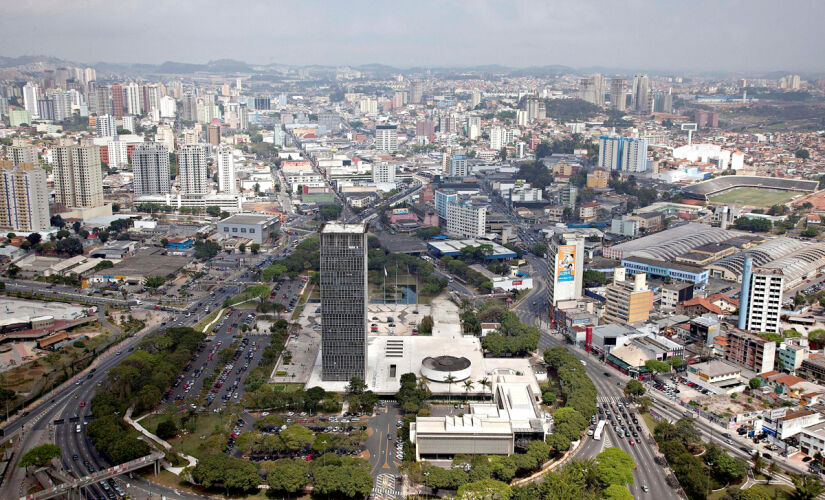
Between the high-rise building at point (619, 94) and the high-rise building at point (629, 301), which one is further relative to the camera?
the high-rise building at point (619, 94)

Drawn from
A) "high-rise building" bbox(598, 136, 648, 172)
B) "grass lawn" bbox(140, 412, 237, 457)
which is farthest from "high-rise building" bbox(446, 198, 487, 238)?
"high-rise building" bbox(598, 136, 648, 172)

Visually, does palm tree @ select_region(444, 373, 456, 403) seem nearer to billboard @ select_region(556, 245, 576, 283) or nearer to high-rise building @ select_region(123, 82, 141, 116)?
billboard @ select_region(556, 245, 576, 283)

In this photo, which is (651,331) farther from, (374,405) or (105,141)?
(105,141)

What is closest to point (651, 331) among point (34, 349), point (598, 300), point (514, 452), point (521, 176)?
point (598, 300)

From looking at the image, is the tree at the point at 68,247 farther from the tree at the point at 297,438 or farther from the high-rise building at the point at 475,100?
the high-rise building at the point at 475,100

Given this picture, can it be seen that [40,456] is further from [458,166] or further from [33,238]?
[458,166]

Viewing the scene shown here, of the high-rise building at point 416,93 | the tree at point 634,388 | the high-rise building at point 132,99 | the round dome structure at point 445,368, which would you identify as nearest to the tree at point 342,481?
the round dome structure at point 445,368
